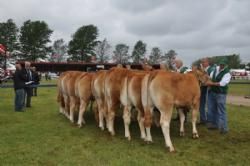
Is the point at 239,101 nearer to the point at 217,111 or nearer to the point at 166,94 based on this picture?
the point at 217,111

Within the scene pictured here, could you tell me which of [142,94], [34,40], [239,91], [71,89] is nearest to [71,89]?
[71,89]

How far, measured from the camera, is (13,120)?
39.5 feet

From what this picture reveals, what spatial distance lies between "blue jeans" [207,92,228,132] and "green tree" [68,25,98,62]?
76.2 m

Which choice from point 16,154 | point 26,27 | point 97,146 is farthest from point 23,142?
point 26,27

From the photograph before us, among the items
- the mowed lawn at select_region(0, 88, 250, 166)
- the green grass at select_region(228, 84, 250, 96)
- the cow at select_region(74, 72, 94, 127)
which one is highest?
the cow at select_region(74, 72, 94, 127)

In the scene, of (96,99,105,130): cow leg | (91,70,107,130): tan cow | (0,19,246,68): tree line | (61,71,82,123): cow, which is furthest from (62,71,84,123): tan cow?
(0,19,246,68): tree line

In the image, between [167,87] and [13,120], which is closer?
[167,87]

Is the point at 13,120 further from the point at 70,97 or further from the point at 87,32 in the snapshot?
the point at 87,32

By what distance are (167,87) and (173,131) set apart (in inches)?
103

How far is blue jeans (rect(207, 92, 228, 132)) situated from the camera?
9.86m

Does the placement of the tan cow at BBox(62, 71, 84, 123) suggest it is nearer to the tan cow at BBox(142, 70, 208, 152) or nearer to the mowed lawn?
the mowed lawn

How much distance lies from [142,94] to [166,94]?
675 mm

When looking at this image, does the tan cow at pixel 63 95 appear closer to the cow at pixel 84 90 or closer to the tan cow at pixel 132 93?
the cow at pixel 84 90

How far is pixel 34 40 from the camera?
83.0 m
